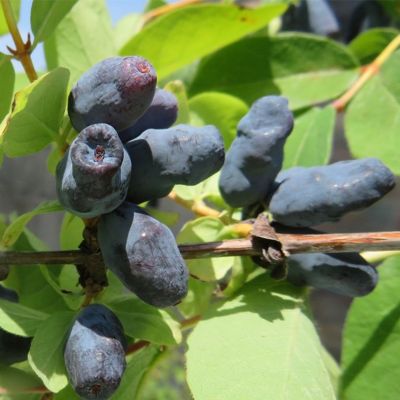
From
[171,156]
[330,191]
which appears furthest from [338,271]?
[171,156]

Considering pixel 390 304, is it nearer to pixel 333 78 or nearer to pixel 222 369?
pixel 222 369

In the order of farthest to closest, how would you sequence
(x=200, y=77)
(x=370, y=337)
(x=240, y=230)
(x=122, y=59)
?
1. (x=200, y=77)
2. (x=370, y=337)
3. (x=240, y=230)
4. (x=122, y=59)

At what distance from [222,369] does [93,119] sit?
224 mm

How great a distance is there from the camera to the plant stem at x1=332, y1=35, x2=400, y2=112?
3.03ft

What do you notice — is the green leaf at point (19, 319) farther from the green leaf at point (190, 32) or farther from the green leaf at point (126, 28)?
the green leaf at point (126, 28)

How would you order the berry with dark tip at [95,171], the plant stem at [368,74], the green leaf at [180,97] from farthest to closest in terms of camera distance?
the plant stem at [368,74], the green leaf at [180,97], the berry with dark tip at [95,171]

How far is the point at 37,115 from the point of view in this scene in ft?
1.66

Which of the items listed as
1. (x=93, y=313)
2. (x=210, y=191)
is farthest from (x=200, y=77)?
(x=93, y=313)

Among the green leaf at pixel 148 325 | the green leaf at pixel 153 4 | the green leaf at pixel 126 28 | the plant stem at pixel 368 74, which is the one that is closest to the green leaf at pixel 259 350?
the green leaf at pixel 148 325

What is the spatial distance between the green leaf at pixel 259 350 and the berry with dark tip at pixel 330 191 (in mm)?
88

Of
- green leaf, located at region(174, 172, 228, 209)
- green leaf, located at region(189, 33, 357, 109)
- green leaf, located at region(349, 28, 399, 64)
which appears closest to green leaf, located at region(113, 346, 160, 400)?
green leaf, located at region(174, 172, 228, 209)

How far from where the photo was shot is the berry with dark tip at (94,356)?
469 mm

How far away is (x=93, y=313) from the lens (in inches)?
20.0

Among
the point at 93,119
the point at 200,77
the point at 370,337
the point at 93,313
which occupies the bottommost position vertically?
the point at 370,337
